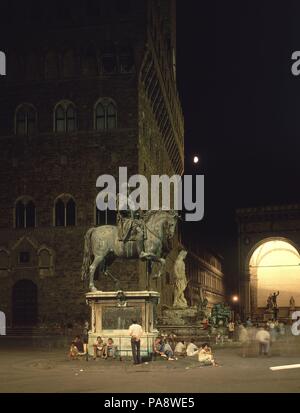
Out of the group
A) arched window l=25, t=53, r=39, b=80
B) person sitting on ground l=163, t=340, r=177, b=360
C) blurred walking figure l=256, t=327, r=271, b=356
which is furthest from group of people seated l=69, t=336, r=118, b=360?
arched window l=25, t=53, r=39, b=80

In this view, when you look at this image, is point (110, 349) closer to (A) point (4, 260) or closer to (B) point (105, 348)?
(B) point (105, 348)

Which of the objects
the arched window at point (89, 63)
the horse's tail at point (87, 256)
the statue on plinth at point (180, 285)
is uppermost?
the arched window at point (89, 63)

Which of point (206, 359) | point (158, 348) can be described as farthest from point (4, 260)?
point (206, 359)

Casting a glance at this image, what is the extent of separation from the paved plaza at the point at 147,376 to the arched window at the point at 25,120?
675 inches

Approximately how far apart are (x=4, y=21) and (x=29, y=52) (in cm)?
247

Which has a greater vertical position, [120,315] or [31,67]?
[31,67]

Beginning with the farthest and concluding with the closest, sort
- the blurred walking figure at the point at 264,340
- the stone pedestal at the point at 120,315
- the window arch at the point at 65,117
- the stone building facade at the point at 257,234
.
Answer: the stone building facade at the point at 257,234, the window arch at the point at 65,117, the blurred walking figure at the point at 264,340, the stone pedestal at the point at 120,315

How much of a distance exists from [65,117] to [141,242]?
16296 millimetres

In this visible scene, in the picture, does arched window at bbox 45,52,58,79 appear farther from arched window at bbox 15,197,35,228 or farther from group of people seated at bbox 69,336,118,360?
group of people seated at bbox 69,336,118,360

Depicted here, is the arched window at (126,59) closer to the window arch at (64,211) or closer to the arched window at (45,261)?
the window arch at (64,211)

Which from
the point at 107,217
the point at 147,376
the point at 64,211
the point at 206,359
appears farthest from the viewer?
the point at 64,211

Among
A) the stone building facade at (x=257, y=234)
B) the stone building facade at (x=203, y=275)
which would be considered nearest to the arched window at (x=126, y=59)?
the stone building facade at (x=203, y=275)

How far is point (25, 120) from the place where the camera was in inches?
1373

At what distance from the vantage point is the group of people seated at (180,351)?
16.9 metres
